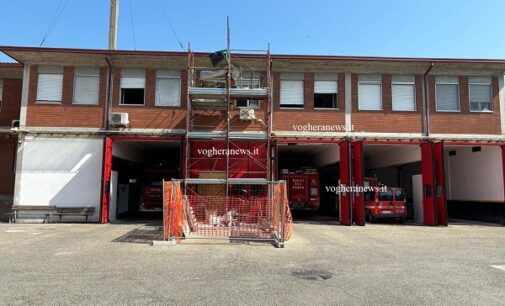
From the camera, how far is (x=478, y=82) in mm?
19844

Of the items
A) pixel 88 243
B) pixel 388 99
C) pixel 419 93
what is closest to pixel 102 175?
pixel 88 243

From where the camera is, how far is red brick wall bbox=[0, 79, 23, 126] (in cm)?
2058

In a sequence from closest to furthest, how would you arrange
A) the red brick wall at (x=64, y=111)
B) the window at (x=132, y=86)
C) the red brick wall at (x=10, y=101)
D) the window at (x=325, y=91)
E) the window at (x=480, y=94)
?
the red brick wall at (x=64, y=111) → the window at (x=132, y=86) → the window at (x=325, y=91) → the window at (x=480, y=94) → the red brick wall at (x=10, y=101)

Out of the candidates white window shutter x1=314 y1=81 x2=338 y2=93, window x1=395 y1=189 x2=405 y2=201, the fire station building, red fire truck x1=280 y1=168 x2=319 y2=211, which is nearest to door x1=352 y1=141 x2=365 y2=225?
the fire station building

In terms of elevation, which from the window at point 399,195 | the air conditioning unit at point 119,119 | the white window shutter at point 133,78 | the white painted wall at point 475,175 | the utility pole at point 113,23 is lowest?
the window at point 399,195

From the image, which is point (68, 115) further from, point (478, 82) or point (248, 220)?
point (478, 82)

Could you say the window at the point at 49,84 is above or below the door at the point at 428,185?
above

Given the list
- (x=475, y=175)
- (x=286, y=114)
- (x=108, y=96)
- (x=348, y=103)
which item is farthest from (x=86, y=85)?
(x=475, y=175)

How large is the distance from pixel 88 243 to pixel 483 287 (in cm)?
1000

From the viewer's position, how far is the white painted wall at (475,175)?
19.8 meters

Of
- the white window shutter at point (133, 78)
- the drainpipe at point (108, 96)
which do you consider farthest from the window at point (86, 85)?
the white window shutter at point (133, 78)

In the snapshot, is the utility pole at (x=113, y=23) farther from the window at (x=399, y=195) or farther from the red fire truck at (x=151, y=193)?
the window at (x=399, y=195)

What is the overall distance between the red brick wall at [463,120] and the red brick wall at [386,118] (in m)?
0.68

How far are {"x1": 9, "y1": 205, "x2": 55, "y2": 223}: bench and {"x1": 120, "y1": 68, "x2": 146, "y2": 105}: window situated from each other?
18.4 ft
